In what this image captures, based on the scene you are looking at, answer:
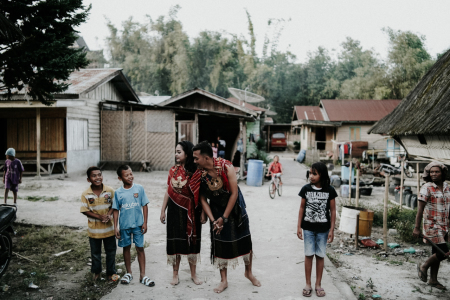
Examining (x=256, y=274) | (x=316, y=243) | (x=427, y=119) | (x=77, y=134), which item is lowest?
(x=256, y=274)

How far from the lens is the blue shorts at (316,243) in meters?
4.02

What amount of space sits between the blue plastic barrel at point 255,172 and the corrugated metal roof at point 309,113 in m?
16.8

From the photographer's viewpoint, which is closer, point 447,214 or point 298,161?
point 447,214

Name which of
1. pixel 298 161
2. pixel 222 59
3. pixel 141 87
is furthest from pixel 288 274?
pixel 141 87

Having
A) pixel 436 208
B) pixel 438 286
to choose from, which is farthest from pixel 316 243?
pixel 438 286

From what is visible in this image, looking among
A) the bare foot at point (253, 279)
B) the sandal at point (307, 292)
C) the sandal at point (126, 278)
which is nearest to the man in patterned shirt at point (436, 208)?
the sandal at point (307, 292)

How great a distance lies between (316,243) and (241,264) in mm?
1560

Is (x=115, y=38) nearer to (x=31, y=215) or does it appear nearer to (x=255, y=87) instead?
(x=255, y=87)

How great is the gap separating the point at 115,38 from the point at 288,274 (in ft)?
169

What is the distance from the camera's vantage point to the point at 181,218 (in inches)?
162

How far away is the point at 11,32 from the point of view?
472 cm

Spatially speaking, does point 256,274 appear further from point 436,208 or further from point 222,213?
point 436,208

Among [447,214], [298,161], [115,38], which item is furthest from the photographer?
[115,38]

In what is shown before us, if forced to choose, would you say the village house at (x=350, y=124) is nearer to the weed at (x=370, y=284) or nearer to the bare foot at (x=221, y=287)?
the weed at (x=370, y=284)
